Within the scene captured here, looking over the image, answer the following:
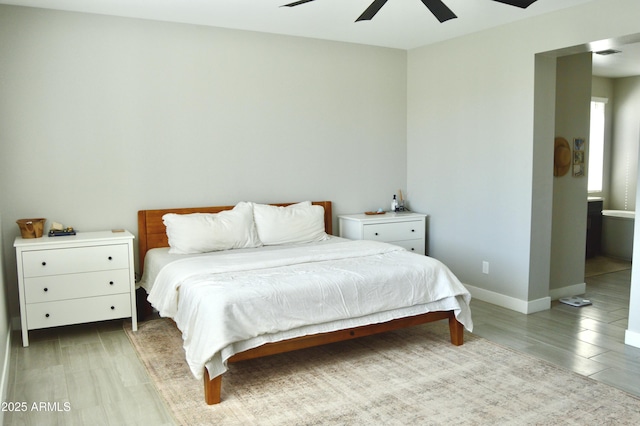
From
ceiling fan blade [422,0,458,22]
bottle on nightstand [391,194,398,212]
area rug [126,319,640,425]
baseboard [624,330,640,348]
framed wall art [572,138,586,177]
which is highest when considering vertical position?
ceiling fan blade [422,0,458,22]

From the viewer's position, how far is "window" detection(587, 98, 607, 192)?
7121 millimetres

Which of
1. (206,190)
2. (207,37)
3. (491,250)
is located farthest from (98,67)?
(491,250)

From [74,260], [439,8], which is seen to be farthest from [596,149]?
[74,260]

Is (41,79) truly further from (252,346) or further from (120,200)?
(252,346)

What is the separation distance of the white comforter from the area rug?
0.26m

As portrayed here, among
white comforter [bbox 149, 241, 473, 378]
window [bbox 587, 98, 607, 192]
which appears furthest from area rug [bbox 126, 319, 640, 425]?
window [bbox 587, 98, 607, 192]

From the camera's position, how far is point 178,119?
435cm

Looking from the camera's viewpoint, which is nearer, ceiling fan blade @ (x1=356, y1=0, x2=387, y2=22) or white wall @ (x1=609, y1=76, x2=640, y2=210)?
ceiling fan blade @ (x1=356, y1=0, x2=387, y2=22)

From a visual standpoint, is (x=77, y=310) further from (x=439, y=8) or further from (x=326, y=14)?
(x=439, y=8)

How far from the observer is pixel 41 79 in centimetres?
387

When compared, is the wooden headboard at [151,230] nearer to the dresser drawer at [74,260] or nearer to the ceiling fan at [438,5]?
the dresser drawer at [74,260]

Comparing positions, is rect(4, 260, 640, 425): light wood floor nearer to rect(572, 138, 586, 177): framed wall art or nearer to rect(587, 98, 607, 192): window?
rect(572, 138, 586, 177): framed wall art

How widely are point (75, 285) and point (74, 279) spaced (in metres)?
0.05

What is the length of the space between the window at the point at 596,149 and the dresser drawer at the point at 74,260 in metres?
6.30
